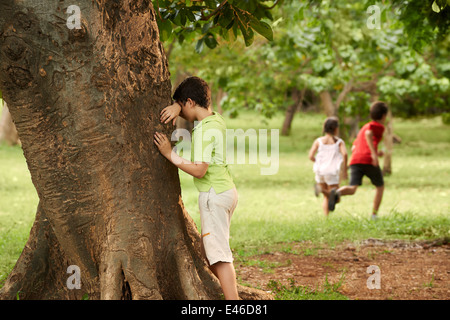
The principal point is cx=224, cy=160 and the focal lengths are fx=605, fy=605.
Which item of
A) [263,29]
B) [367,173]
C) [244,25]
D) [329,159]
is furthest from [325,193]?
[263,29]

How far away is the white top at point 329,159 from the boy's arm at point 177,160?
5193 millimetres

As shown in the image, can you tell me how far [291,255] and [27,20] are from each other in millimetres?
3709

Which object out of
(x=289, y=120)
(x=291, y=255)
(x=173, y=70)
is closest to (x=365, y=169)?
(x=291, y=255)

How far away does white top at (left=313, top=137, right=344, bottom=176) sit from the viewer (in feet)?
29.0

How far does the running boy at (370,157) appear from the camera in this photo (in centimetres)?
828

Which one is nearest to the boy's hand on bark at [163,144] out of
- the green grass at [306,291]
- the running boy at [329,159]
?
the green grass at [306,291]

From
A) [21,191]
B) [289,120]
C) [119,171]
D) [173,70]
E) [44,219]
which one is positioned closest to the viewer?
[119,171]

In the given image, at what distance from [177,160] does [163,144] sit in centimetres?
14

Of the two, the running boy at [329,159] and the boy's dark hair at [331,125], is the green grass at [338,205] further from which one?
the boy's dark hair at [331,125]

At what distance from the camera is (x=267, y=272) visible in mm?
5469

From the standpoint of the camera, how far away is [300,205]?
11.1 m

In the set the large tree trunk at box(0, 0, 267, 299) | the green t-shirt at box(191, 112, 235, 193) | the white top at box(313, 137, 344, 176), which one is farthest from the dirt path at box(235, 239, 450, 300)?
the white top at box(313, 137, 344, 176)

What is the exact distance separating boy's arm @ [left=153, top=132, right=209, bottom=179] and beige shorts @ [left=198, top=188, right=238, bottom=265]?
187mm
